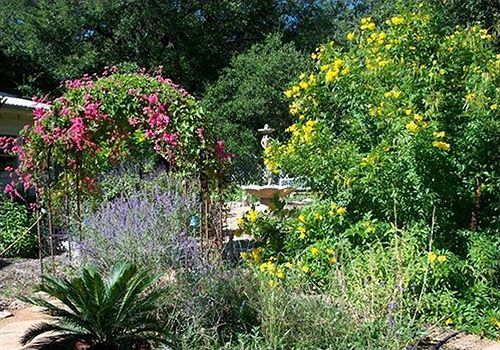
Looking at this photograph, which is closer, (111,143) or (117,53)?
(111,143)

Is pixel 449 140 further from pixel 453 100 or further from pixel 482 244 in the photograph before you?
pixel 482 244

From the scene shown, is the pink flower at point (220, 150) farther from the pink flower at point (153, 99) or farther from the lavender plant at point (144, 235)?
the pink flower at point (153, 99)

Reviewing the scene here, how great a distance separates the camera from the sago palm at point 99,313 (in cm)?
364

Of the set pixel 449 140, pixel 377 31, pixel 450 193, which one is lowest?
pixel 450 193

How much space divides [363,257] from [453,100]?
179 centimetres

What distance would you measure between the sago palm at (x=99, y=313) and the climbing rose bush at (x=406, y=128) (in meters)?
2.54

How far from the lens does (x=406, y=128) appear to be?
203 inches

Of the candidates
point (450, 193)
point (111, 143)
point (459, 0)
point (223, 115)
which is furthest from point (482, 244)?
point (223, 115)

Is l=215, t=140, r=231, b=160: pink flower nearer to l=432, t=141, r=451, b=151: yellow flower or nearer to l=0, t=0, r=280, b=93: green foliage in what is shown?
l=432, t=141, r=451, b=151: yellow flower

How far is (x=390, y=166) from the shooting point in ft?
17.5

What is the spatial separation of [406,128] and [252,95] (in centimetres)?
1321

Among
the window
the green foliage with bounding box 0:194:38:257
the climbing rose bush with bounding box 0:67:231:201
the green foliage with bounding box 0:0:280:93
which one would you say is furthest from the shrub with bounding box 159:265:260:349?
the green foliage with bounding box 0:0:280:93

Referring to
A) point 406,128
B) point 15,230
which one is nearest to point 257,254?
point 406,128

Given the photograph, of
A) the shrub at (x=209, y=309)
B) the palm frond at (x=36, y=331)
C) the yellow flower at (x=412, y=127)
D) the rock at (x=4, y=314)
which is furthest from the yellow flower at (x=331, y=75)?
the rock at (x=4, y=314)
